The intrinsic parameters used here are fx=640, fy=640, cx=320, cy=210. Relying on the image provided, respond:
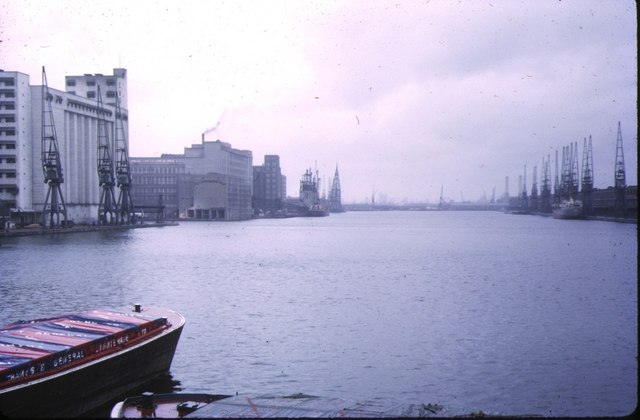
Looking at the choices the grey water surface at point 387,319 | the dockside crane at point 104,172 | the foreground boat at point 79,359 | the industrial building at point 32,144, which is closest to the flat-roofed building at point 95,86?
the dockside crane at point 104,172

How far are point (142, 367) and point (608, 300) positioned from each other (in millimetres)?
35536

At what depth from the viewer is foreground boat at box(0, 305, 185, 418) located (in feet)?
59.0

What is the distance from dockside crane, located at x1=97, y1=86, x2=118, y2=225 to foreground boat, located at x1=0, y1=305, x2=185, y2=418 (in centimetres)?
12349

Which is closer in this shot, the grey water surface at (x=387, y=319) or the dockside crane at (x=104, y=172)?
the grey water surface at (x=387, y=319)

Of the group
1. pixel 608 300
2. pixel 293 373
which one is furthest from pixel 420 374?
pixel 608 300

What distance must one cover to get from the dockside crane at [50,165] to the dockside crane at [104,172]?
12.5m

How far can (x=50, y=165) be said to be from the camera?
115500 mm

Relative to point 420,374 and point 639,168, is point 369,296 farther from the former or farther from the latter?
point 639,168

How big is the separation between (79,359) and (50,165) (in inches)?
4124

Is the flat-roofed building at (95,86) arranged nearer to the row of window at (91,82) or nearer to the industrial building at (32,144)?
the row of window at (91,82)

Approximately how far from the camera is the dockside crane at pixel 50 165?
11612 centimetres

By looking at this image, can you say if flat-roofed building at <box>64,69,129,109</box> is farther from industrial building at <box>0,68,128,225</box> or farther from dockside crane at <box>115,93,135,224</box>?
industrial building at <box>0,68,128,225</box>

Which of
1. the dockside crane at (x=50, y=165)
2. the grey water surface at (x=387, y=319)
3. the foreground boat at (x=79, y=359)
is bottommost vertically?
the grey water surface at (x=387, y=319)

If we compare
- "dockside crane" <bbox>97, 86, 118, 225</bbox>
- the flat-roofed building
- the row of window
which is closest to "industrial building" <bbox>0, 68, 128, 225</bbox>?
"dockside crane" <bbox>97, 86, 118, 225</bbox>
